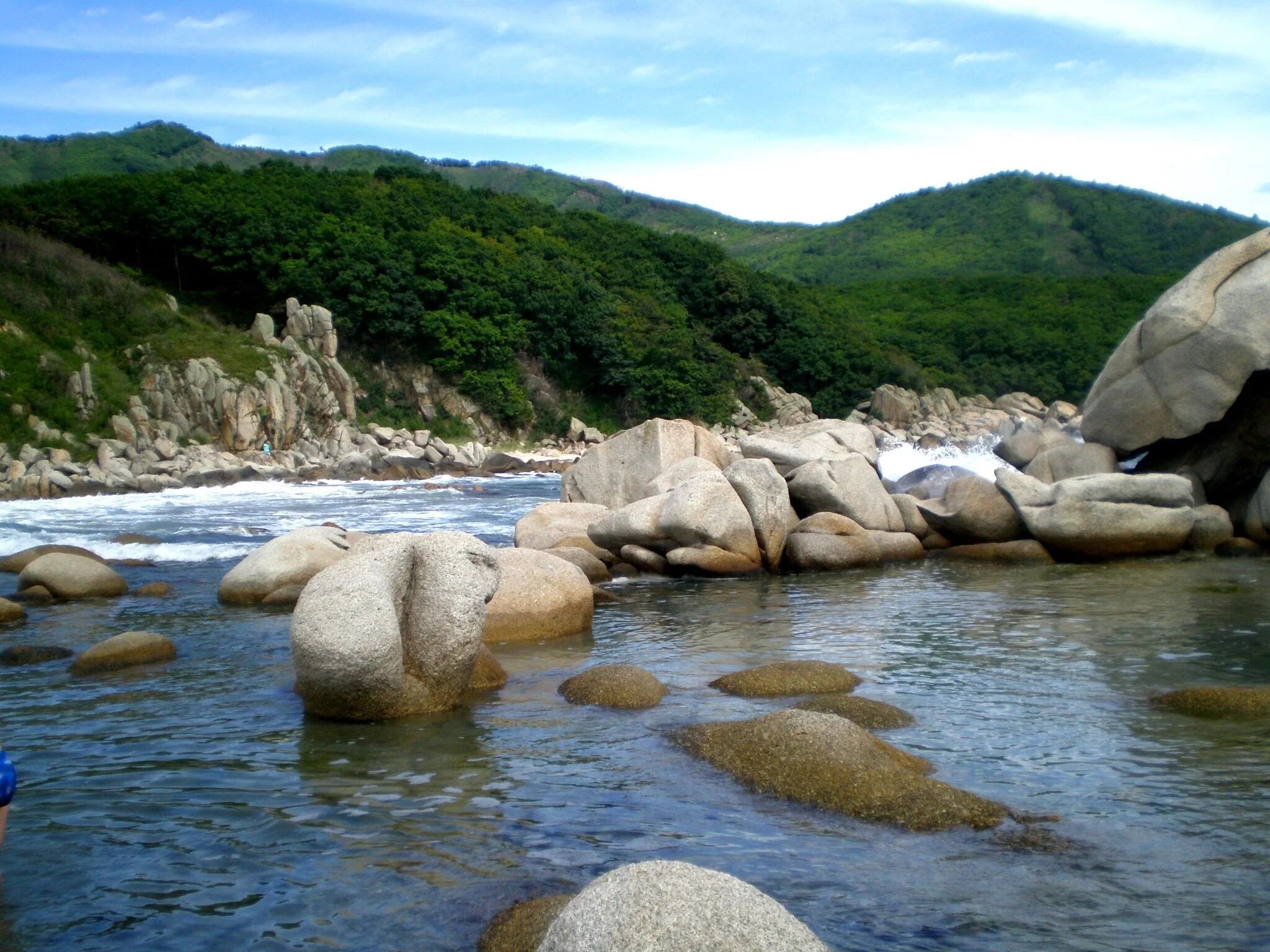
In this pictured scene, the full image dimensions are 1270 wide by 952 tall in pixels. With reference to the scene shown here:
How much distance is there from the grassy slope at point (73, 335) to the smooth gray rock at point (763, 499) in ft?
104

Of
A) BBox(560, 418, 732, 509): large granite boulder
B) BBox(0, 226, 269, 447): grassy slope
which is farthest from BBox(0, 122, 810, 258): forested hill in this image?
BBox(560, 418, 732, 509): large granite boulder

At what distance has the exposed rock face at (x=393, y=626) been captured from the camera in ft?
29.1

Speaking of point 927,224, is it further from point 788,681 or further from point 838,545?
point 788,681

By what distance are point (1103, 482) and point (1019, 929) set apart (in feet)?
45.1

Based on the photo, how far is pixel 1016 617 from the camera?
13.4 meters

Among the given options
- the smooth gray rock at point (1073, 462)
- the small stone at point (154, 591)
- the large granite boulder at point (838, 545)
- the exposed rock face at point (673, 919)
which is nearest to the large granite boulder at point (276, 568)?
the small stone at point (154, 591)

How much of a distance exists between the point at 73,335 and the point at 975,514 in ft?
135

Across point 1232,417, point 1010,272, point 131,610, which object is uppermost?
point 1010,272

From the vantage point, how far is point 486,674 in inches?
408

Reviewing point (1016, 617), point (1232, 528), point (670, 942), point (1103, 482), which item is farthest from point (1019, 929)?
point (1232, 528)

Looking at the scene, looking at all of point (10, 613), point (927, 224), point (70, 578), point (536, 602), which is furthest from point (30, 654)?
point (927, 224)

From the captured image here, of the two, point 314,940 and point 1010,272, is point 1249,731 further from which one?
point 1010,272

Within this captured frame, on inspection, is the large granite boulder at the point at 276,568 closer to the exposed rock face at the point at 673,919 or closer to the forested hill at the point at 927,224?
the exposed rock face at the point at 673,919

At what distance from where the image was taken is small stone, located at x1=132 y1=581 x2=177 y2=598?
51.9 feet
